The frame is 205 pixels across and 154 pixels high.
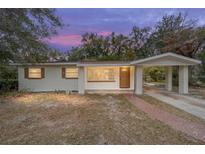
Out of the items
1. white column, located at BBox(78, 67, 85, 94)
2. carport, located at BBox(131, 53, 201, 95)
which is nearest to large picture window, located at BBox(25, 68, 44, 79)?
white column, located at BBox(78, 67, 85, 94)

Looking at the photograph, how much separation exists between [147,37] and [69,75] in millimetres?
17932

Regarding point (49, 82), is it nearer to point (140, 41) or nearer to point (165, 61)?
point (165, 61)

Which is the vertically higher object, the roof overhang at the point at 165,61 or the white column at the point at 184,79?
the roof overhang at the point at 165,61

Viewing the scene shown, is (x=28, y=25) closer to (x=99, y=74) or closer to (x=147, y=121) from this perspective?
(x=147, y=121)

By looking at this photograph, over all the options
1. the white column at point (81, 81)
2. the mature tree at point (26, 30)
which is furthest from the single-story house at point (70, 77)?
the mature tree at point (26, 30)

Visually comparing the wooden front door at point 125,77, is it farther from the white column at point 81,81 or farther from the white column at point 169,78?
the white column at point 169,78

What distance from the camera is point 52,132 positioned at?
18.6 ft

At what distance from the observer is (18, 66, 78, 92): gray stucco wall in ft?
51.8

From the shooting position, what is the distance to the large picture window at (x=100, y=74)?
15.8m

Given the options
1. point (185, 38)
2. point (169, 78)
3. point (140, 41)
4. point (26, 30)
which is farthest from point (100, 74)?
point (140, 41)

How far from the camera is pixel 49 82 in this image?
15.9 m

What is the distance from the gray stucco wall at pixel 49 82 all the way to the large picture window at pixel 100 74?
1258 mm

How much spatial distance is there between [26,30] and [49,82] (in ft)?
25.5

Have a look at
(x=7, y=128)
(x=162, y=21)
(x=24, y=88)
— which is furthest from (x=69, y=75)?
(x=162, y=21)
